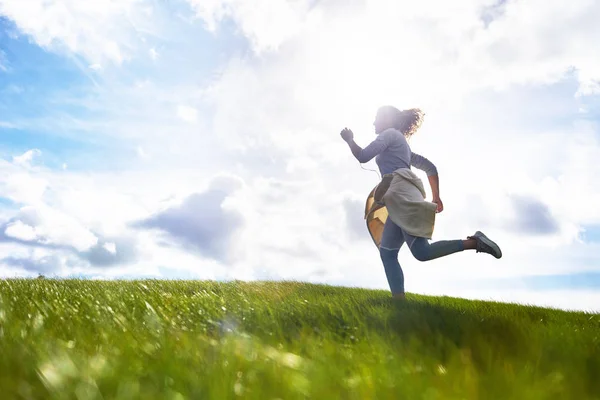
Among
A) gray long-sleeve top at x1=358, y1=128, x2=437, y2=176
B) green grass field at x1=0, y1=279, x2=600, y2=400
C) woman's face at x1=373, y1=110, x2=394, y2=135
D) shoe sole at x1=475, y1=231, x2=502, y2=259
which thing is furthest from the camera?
woman's face at x1=373, y1=110, x2=394, y2=135

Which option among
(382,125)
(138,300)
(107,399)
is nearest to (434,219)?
(382,125)

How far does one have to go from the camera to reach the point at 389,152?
21.8 ft

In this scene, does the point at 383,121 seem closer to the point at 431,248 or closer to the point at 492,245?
the point at 431,248

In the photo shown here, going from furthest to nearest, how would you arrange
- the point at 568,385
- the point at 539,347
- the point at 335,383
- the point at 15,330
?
1. the point at 539,347
2. the point at 15,330
3. the point at 568,385
4. the point at 335,383

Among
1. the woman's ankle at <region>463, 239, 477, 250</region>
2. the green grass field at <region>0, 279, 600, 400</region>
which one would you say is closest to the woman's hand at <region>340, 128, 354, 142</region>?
the woman's ankle at <region>463, 239, 477, 250</region>

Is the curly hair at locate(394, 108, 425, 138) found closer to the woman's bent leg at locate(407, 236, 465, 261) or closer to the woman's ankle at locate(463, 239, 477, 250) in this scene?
the woman's bent leg at locate(407, 236, 465, 261)

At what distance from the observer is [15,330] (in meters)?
2.96

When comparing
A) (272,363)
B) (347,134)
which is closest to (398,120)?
(347,134)

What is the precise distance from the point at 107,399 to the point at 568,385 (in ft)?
6.16

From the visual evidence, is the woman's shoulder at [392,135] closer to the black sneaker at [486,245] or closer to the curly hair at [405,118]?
the curly hair at [405,118]

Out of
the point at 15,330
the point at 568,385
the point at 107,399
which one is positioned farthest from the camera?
the point at 15,330

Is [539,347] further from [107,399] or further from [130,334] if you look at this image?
[107,399]

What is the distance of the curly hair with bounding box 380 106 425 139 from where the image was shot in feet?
23.3

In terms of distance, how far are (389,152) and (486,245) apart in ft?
5.47
